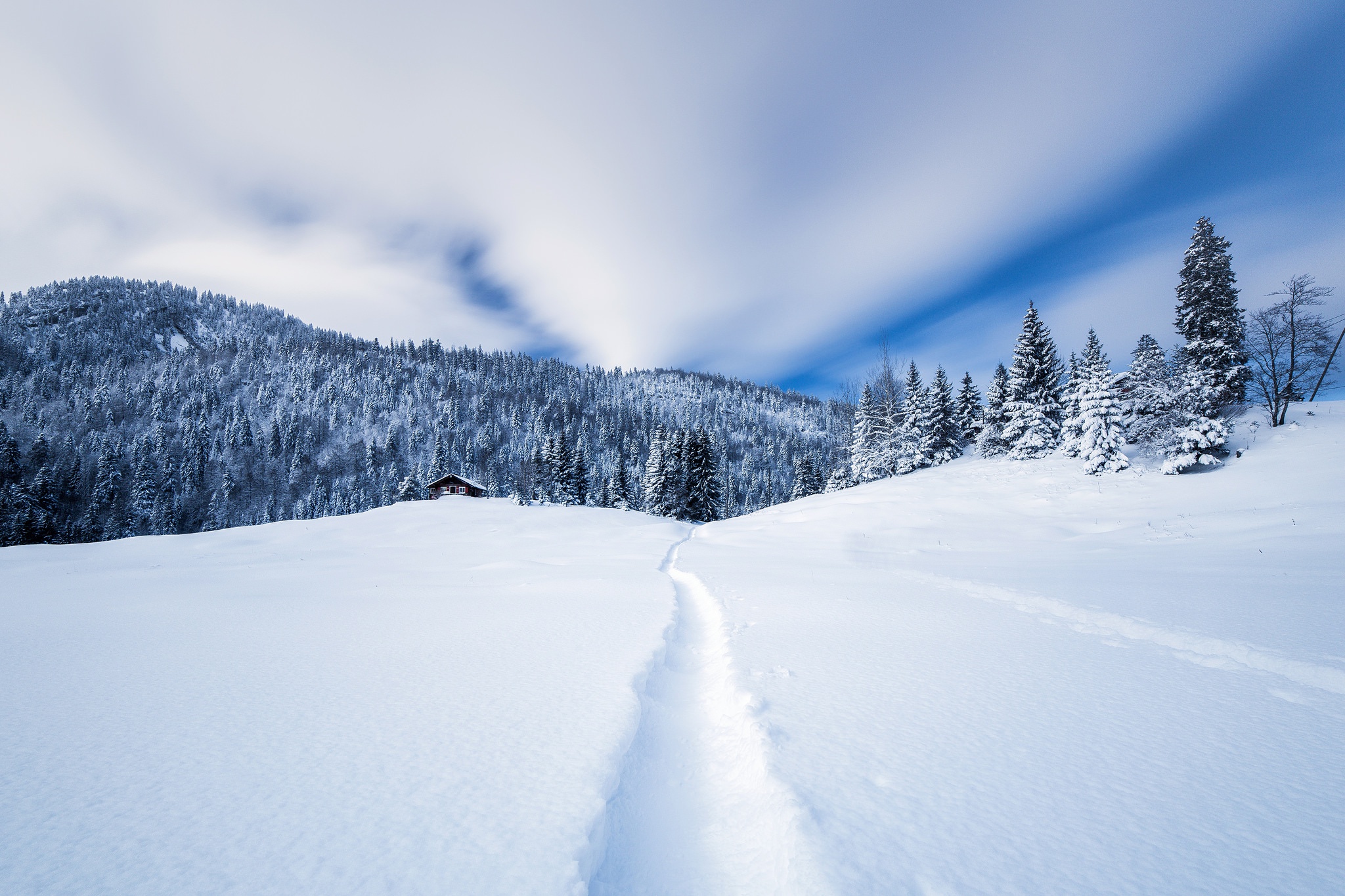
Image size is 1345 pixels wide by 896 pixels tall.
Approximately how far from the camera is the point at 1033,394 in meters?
32.0

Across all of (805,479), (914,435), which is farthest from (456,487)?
(914,435)

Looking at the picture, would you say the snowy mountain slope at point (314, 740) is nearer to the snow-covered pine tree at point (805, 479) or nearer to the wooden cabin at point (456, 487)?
the snow-covered pine tree at point (805, 479)

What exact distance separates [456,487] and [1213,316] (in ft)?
216

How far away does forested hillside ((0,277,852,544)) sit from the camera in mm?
55844

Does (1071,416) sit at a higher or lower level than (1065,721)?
higher

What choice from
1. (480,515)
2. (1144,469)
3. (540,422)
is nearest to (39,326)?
(540,422)

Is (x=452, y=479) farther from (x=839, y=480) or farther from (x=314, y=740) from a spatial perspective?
(x=314, y=740)

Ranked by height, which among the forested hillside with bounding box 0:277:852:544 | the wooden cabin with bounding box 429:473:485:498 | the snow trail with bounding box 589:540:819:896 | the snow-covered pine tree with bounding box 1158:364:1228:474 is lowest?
the snow trail with bounding box 589:540:819:896

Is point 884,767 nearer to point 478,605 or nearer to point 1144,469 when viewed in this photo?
point 478,605

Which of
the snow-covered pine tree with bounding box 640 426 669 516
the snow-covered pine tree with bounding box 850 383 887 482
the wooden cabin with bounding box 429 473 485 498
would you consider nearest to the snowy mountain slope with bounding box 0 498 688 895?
the snow-covered pine tree with bounding box 640 426 669 516

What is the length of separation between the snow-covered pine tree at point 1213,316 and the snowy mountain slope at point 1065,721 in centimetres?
2262

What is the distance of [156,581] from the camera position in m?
10.2

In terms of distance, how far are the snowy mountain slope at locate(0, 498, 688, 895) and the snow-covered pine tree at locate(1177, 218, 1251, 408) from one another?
34.6 meters

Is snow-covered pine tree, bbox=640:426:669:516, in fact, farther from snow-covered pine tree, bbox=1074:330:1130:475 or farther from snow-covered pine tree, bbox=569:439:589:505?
snow-covered pine tree, bbox=1074:330:1130:475
